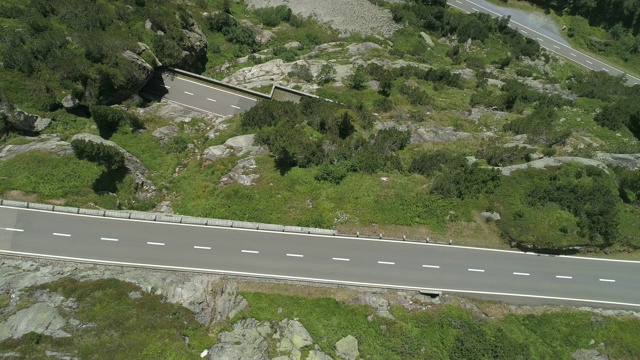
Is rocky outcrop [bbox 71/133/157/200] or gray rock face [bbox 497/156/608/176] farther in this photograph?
rocky outcrop [bbox 71/133/157/200]

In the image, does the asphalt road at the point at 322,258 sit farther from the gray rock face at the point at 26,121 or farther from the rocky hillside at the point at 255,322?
the gray rock face at the point at 26,121

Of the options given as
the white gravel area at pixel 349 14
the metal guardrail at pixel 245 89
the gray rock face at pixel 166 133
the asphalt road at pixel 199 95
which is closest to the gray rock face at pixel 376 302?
the gray rock face at pixel 166 133

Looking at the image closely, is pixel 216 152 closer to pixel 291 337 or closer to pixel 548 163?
pixel 291 337

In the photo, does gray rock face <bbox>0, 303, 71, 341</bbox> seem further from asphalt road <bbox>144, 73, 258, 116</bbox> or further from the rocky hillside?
asphalt road <bbox>144, 73, 258, 116</bbox>

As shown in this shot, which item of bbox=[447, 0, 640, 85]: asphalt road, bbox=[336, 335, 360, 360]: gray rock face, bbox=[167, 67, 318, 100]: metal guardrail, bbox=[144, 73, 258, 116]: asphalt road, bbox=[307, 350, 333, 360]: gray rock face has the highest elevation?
bbox=[447, 0, 640, 85]: asphalt road

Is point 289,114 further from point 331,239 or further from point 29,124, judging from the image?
point 29,124

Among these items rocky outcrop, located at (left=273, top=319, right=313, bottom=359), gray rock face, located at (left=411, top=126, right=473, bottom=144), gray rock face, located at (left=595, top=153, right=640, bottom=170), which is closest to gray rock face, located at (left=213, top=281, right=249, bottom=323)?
rocky outcrop, located at (left=273, top=319, right=313, bottom=359)

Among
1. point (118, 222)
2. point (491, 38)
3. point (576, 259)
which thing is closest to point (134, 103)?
point (118, 222)
